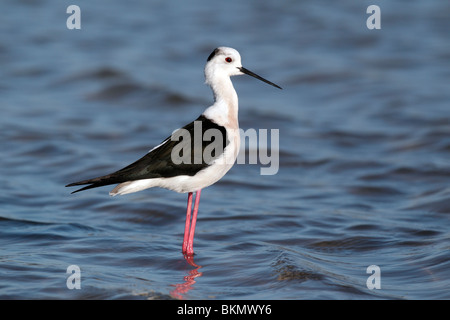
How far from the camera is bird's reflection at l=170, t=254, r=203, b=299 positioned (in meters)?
5.33

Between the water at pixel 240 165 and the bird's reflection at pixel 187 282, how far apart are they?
0.02 m

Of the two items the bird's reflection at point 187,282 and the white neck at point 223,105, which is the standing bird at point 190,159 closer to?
the white neck at point 223,105

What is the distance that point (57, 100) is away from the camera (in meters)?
11.5

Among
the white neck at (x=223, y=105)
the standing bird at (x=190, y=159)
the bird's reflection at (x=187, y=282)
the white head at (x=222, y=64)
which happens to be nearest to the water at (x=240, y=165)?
the bird's reflection at (x=187, y=282)

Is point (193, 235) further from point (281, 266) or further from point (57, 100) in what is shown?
point (57, 100)

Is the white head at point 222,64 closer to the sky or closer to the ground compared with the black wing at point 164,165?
closer to the sky

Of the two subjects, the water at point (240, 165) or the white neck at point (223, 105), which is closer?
the water at point (240, 165)

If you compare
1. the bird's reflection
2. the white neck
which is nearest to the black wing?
the white neck

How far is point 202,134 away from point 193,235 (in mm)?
945

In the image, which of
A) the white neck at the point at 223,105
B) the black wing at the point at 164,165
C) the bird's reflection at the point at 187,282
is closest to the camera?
the bird's reflection at the point at 187,282

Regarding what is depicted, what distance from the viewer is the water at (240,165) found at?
228 inches

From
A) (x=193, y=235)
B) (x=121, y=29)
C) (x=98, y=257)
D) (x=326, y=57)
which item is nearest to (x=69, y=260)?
(x=98, y=257)

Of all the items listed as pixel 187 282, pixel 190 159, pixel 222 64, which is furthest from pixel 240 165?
pixel 187 282
